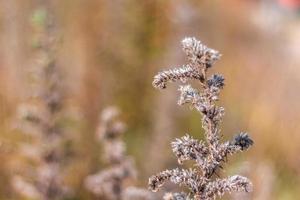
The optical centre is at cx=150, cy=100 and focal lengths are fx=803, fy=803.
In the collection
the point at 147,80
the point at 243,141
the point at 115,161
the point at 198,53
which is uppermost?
the point at 147,80

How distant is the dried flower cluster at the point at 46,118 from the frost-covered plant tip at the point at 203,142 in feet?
16.6

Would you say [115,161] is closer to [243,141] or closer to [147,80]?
[243,141]

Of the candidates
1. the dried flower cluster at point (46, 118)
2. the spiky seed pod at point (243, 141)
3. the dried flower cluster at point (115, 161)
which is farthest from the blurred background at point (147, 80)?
the spiky seed pod at point (243, 141)

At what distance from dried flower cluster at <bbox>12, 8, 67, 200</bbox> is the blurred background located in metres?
3.50

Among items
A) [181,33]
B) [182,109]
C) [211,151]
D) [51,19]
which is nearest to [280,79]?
[182,109]

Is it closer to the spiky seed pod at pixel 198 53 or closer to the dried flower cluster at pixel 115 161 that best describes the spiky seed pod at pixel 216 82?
the spiky seed pod at pixel 198 53

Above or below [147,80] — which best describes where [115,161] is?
below

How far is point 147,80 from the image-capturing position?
1975cm

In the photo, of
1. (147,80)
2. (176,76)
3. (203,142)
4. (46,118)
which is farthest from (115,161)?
(147,80)

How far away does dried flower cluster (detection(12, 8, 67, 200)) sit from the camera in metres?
9.12

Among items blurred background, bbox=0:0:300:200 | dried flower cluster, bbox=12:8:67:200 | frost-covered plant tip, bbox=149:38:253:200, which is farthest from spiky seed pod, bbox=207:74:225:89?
blurred background, bbox=0:0:300:200

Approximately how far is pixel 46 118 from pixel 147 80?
33.9ft

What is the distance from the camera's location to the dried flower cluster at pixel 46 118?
9.12 m

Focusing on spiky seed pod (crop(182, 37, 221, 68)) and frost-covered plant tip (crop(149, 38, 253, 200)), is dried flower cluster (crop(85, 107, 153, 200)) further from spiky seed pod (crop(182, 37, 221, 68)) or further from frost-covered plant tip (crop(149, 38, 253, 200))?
spiky seed pod (crop(182, 37, 221, 68))
